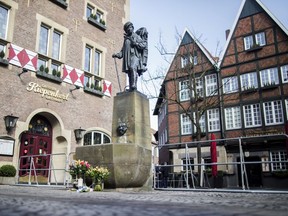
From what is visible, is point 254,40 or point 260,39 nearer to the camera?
point 260,39

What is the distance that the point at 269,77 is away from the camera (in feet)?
70.3

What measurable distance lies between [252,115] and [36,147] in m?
15.2

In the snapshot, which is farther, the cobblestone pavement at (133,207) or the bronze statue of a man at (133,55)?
the bronze statue of a man at (133,55)

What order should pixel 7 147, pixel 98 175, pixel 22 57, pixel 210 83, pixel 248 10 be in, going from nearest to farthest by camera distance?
pixel 98 175
pixel 7 147
pixel 22 57
pixel 248 10
pixel 210 83

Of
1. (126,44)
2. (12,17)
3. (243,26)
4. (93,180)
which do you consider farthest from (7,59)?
(243,26)

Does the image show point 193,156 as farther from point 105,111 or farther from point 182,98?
point 105,111

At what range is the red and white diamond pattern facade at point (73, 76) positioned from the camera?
14797mm

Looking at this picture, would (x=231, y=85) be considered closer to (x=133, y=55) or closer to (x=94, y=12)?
(x=94, y=12)

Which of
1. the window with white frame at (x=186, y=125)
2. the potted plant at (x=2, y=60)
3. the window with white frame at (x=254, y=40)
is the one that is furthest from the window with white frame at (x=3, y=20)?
the window with white frame at (x=254, y=40)

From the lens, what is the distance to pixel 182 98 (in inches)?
989

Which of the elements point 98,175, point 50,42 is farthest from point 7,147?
point 98,175

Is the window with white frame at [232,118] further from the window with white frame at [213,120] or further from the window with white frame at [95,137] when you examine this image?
the window with white frame at [95,137]

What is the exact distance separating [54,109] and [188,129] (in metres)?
13.1

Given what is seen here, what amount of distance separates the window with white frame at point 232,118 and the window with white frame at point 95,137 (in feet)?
33.0
